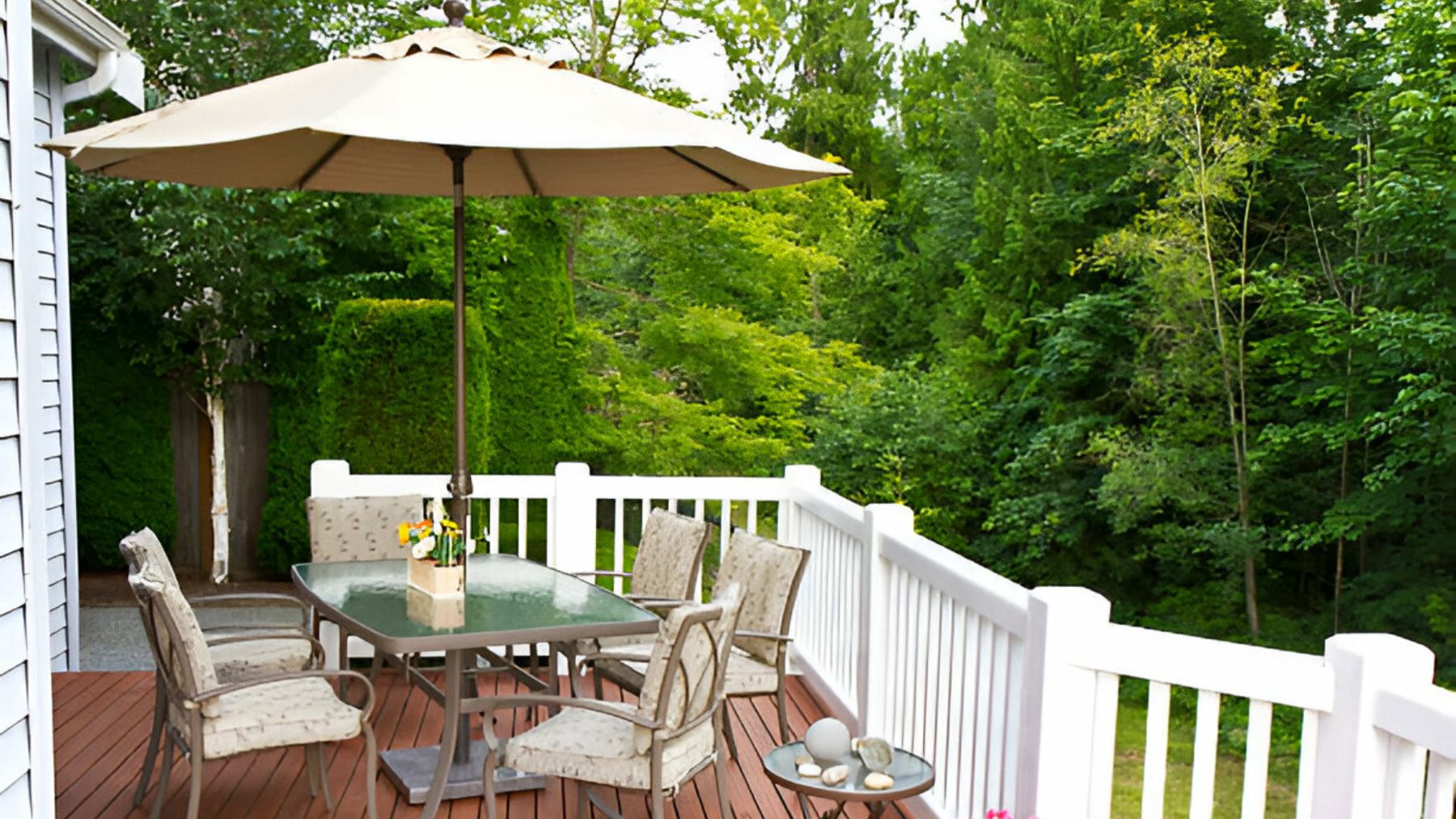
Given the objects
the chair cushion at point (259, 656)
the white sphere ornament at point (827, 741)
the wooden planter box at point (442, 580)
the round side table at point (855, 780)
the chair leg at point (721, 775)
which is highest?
the wooden planter box at point (442, 580)

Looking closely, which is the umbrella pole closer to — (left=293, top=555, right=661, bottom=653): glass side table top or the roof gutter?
(left=293, top=555, right=661, bottom=653): glass side table top

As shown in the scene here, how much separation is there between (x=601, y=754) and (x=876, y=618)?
130 cm

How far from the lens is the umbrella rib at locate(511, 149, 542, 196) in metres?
4.24

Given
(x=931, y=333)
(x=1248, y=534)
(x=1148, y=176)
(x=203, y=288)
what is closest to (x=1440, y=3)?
(x=1148, y=176)

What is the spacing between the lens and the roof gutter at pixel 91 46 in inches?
196

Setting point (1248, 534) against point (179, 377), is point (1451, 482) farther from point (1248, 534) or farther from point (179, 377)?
point (179, 377)

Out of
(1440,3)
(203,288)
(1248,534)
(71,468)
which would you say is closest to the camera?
(71,468)

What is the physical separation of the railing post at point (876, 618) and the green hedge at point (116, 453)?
22.3 feet

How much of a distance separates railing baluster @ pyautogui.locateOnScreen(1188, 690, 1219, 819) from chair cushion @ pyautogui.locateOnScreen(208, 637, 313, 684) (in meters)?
2.76

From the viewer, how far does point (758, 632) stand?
3779 mm

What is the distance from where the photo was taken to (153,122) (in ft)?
10.3

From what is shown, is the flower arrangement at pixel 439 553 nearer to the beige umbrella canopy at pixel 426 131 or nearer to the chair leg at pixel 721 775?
the chair leg at pixel 721 775

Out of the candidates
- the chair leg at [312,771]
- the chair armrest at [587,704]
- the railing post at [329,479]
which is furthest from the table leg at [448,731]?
the railing post at [329,479]

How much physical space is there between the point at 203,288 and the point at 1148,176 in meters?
8.64
